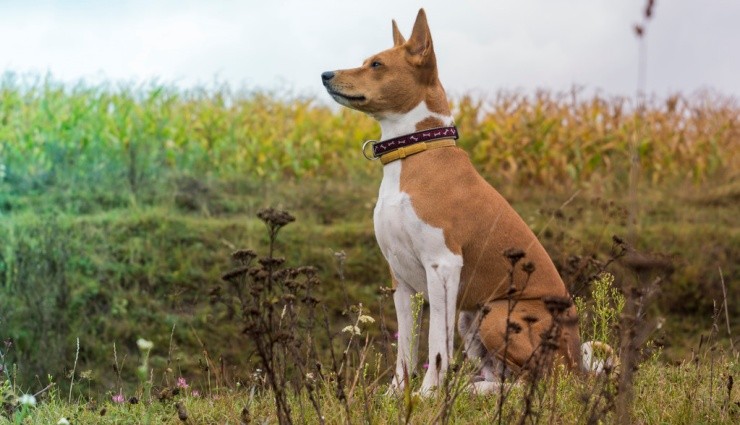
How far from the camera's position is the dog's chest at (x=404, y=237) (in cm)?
448

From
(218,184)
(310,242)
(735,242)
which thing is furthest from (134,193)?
(735,242)

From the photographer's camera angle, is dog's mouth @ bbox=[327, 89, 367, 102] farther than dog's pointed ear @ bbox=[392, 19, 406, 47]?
No

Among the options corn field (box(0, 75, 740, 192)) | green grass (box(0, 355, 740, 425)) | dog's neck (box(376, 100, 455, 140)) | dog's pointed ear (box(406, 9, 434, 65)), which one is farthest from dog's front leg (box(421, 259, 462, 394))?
corn field (box(0, 75, 740, 192))

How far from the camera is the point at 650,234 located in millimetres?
9938

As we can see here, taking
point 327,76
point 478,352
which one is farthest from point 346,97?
point 478,352

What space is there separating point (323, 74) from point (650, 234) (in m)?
6.27

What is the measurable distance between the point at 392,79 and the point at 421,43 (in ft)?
0.78

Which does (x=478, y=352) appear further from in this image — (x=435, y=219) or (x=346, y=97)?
(x=346, y=97)

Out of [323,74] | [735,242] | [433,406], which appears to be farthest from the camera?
[735,242]

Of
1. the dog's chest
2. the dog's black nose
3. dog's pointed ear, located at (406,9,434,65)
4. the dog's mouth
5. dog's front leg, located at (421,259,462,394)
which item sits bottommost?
dog's front leg, located at (421,259,462,394)

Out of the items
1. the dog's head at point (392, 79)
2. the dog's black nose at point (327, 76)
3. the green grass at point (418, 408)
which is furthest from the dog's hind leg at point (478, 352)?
the dog's black nose at point (327, 76)

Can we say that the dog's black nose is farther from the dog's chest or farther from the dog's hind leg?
the dog's hind leg

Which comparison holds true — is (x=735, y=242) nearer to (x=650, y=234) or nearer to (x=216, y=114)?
(x=650, y=234)

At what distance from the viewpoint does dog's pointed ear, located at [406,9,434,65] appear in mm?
4648
